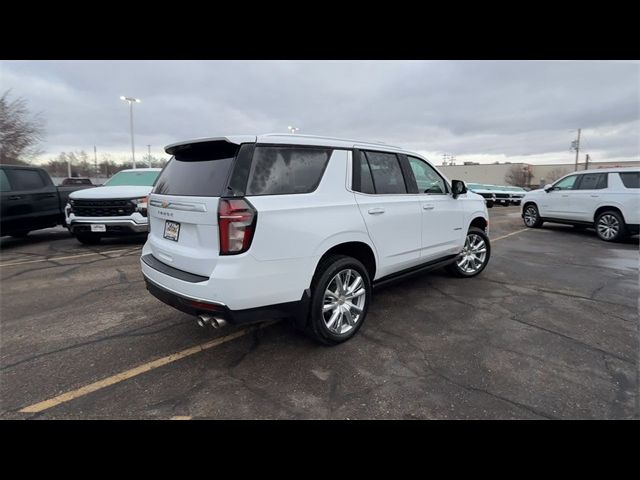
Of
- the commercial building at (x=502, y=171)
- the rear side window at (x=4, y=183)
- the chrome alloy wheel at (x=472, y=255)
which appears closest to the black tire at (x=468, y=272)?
the chrome alloy wheel at (x=472, y=255)

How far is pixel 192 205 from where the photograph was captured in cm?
268

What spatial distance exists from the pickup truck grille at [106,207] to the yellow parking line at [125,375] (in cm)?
532

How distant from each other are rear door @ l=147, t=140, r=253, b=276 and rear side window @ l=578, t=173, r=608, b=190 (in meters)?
10.7

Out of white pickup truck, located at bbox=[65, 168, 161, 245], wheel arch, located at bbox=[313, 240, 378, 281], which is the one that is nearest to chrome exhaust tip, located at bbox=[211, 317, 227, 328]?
wheel arch, located at bbox=[313, 240, 378, 281]

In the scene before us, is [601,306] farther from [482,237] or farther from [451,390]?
[451,390]

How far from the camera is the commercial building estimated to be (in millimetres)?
63750

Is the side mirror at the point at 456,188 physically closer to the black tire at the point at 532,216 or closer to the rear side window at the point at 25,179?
the black tire at the point at 532,216

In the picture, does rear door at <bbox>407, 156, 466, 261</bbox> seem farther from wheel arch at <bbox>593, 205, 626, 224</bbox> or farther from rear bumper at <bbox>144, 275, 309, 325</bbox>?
wheel arch at <bbox>593, 205, 626, 224</bbox>

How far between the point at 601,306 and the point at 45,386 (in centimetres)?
603

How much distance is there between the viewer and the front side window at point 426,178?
4324mm

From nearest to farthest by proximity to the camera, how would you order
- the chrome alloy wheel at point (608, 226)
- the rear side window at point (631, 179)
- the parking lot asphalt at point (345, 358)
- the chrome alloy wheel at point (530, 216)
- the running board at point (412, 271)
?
1. the parking lot asphalt at point (345, 358)
2. the running board at point (412, 271)
3. the rear side window at point (631, 179)
4. the chrome alloy wheel at point (608, 226)
5. the chrome alloy wheel at point (530, 216)

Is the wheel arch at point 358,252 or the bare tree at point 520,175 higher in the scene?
the bare tree at point 520,175

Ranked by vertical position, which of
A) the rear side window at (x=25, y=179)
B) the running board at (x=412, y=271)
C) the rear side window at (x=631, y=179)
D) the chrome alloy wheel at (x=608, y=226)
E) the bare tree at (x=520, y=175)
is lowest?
the running board at (x=412, y=271)
